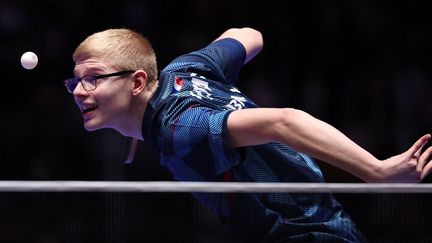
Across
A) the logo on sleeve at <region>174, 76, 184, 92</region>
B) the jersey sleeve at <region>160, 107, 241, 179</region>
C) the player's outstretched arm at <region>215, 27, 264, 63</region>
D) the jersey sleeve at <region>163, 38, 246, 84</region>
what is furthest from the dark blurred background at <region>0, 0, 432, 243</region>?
the jersey sleeve at <region>160, 107, 241, 179</region>

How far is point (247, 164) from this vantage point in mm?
2771

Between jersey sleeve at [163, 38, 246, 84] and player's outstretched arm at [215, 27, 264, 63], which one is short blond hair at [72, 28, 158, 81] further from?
player's outstretched arm at [215, 27, 264, 63]

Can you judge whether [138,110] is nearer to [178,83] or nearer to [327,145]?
[178,83]

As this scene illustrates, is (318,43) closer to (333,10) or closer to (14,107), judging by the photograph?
(333,10)

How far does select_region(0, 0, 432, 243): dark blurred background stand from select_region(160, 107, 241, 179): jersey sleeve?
233 centimetres

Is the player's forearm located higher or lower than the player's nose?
higher

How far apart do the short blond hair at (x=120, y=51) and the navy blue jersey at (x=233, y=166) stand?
0.08m

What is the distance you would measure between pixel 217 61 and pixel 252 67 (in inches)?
123

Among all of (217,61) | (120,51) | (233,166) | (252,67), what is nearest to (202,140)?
(233,166)

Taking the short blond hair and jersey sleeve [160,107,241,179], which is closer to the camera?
jersey sleeve [160,107,241,179]

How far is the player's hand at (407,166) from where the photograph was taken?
2359mm

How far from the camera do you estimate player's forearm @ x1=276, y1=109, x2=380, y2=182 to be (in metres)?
2.34

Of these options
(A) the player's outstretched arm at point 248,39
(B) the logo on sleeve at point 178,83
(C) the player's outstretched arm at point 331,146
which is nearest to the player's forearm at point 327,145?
(C) the player's outstretched arm at point 331,146
